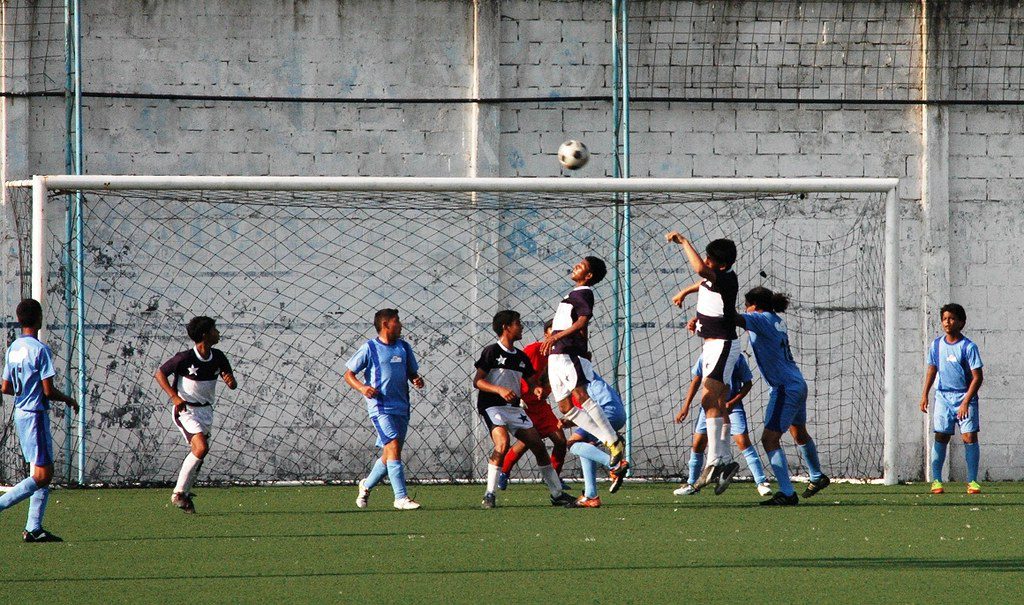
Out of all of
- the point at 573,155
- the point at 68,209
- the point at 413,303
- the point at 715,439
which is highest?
the point at 573,155

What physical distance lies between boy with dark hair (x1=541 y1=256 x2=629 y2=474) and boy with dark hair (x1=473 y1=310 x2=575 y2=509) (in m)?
0.29

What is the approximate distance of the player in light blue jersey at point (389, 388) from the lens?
993 cm

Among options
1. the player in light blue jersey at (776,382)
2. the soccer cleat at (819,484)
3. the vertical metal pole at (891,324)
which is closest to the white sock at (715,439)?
the player in light blue jersey at (776,382)

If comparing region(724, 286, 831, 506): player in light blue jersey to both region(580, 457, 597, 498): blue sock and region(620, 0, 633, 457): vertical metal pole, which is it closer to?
region(580, 457, 597, 498): blue sock

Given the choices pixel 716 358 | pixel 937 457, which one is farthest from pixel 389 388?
pixel 937 457

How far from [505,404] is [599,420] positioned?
30.8 inches

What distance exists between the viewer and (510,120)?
13305 mm

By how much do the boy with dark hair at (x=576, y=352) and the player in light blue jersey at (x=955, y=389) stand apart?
3.28 m

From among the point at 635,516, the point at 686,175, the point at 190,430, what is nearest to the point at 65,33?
the point at 190,430

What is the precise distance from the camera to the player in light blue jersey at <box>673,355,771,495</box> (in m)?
10.7

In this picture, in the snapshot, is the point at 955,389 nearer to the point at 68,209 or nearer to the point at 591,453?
the point at 591,453

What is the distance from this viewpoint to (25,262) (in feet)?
41.9

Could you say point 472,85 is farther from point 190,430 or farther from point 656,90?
point 190,430

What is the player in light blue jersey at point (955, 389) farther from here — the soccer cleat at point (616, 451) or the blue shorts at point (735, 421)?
the soccer cleat at point (616, 451)
